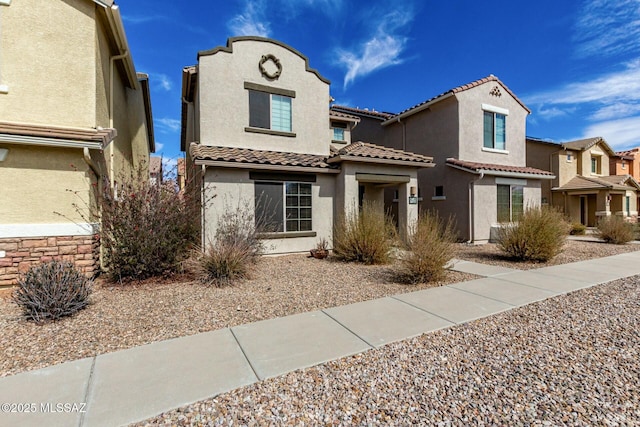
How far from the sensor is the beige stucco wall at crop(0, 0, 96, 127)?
21.9 feet

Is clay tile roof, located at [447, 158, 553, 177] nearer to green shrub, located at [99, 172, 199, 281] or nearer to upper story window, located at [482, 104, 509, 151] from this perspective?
upper story window, located at [482, 104, 509, 151]

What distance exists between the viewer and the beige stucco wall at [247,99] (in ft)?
34.9

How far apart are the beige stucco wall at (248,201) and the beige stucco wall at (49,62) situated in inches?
143

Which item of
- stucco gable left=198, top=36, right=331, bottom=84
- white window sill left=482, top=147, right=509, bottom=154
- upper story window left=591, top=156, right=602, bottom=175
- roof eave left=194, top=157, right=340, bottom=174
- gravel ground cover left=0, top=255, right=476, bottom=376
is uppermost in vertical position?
stucco gable left=198, top=36, right=331, bottom=84

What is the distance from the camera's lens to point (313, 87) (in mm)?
12352

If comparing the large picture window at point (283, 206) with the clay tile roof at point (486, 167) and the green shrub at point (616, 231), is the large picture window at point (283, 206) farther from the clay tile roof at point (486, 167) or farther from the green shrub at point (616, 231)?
the green shrub at point (616, 231)

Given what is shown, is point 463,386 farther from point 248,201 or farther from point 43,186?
point 43,186

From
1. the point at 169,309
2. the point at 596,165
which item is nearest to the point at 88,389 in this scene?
the point at 169,309

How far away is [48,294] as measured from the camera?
4777 millimetres

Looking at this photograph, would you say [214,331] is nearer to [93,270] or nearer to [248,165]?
[93,270]

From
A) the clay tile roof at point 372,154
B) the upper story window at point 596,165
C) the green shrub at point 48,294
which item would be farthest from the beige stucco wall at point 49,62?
the upper story window at point 596,165

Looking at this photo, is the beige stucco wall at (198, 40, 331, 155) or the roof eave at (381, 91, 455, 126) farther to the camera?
the roof eave at (381, 91, 455, 126)

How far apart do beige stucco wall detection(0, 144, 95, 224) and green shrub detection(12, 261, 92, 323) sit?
2355 millimetres

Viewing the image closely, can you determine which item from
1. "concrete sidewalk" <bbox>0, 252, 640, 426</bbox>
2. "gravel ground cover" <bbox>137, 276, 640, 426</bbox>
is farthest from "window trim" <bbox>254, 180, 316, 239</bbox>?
"gravel ground cover" <bbox>137, 276, 640, 426</bbox>
